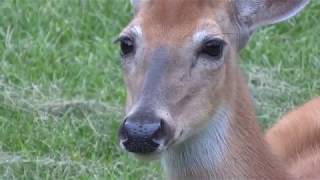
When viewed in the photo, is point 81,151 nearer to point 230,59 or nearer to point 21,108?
point 21,108

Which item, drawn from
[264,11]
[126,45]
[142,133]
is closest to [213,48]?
[126,45]

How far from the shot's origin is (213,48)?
18.4 feet

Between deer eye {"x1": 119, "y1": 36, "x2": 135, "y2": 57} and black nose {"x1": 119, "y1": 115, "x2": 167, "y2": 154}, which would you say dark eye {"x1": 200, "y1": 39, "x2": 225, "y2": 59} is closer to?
deer eye {"x1": 119, "y1": 36, "x2": 135, "y2": 57}

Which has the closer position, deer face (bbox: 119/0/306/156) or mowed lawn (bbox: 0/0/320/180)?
deer face (bbox: 119/0/306/156)

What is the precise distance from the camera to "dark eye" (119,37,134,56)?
18.5ft

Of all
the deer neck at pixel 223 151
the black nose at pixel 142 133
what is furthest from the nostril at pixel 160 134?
the deer neck at pixel 223 151

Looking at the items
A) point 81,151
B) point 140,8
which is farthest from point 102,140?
point 140,8

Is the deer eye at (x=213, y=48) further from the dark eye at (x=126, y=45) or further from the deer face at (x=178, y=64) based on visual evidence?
the dark eye at (x=126, y=45)

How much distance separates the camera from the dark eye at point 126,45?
18.5 ft

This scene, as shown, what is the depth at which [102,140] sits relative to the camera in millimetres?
7629

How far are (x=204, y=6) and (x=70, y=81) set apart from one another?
9.09 ft

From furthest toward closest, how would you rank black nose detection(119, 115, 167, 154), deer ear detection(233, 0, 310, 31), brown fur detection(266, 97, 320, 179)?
1. brown fur detection(266, 97, 320, 179)
2. deer ear detection(233, 0, 310, 31)
3. black nose detection(119, 115, 167, 154)

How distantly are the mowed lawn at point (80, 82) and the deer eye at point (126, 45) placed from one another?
5.23 feet

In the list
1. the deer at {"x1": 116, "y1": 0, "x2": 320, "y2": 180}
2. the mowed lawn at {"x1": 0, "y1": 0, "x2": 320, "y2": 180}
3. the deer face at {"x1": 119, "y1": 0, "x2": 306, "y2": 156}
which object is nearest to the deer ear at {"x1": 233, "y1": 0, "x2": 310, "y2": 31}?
the deer at {"x1": 116, "y1": 0, "x2": 320, "y2": 180}
